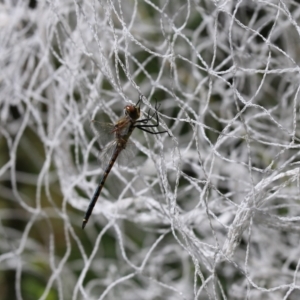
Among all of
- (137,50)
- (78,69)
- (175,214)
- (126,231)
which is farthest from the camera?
(126,231)

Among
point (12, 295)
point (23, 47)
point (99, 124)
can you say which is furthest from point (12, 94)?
point (12, 295)

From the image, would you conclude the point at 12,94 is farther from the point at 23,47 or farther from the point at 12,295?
the point at 12,295

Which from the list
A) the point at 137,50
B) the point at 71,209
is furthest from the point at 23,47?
the point at 71,209

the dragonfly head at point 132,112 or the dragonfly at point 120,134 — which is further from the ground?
the dragonfly head at point 132,112

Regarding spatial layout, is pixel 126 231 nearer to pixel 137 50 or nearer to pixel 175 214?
pixel 137 50

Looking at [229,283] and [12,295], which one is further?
[12,295]

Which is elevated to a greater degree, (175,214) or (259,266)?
(175,214)

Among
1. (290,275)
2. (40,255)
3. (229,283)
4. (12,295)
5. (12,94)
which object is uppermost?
(12,94)

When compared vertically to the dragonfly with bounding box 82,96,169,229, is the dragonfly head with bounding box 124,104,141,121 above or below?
above

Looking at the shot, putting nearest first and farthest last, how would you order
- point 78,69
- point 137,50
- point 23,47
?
point 78,69
point 23,47
point 137,50
